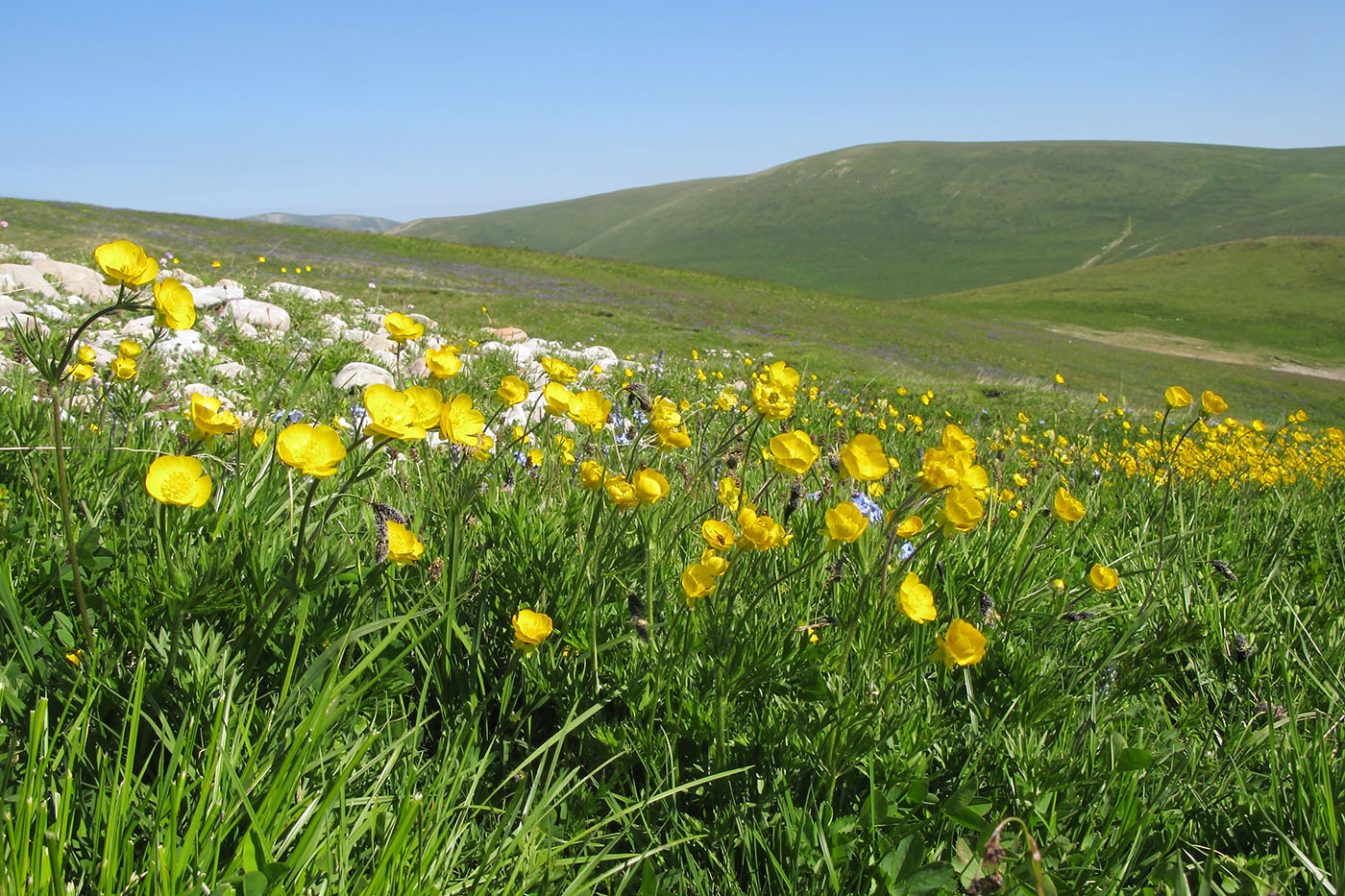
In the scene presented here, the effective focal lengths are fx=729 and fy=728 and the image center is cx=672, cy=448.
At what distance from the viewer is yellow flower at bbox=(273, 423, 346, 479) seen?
1207mm

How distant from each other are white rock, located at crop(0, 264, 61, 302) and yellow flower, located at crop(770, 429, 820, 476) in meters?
7.14

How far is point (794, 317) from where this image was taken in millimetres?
24234

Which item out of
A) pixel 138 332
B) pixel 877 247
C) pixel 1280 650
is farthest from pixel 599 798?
pixel 877 247

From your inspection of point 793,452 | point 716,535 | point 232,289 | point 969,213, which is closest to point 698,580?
point 716,535

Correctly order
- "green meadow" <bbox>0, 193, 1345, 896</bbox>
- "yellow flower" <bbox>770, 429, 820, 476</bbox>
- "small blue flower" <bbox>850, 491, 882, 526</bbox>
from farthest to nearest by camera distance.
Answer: "small blue flower" <bbox>850, 491, 882, 526</bbox>
"yellow flower" <bbox>770, 429, 820, 476</bbox>
"green meadow" <bbox>0, 193, 1345, 896</bbox>

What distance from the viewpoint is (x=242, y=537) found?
5.50 feet

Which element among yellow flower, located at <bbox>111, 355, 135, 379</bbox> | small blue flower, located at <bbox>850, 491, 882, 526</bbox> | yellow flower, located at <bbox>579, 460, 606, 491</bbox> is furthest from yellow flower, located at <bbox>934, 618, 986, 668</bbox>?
yellow flower, located at <bbox>111, 355, 135, 379</bbox>

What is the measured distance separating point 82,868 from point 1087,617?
7.82ft

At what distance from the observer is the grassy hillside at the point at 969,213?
76938mm

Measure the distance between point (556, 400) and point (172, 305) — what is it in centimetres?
84

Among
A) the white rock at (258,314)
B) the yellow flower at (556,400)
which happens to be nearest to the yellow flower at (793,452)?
the yellow flower at (556,400)

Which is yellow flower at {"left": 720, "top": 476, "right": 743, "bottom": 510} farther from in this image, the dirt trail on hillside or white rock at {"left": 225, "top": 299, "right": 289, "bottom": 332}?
the dirt trail on hillside

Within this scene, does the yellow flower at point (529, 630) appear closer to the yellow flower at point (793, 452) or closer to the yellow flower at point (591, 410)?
the yellow flower at point (591, 410)

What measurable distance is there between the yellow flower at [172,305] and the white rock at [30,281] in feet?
20.7
